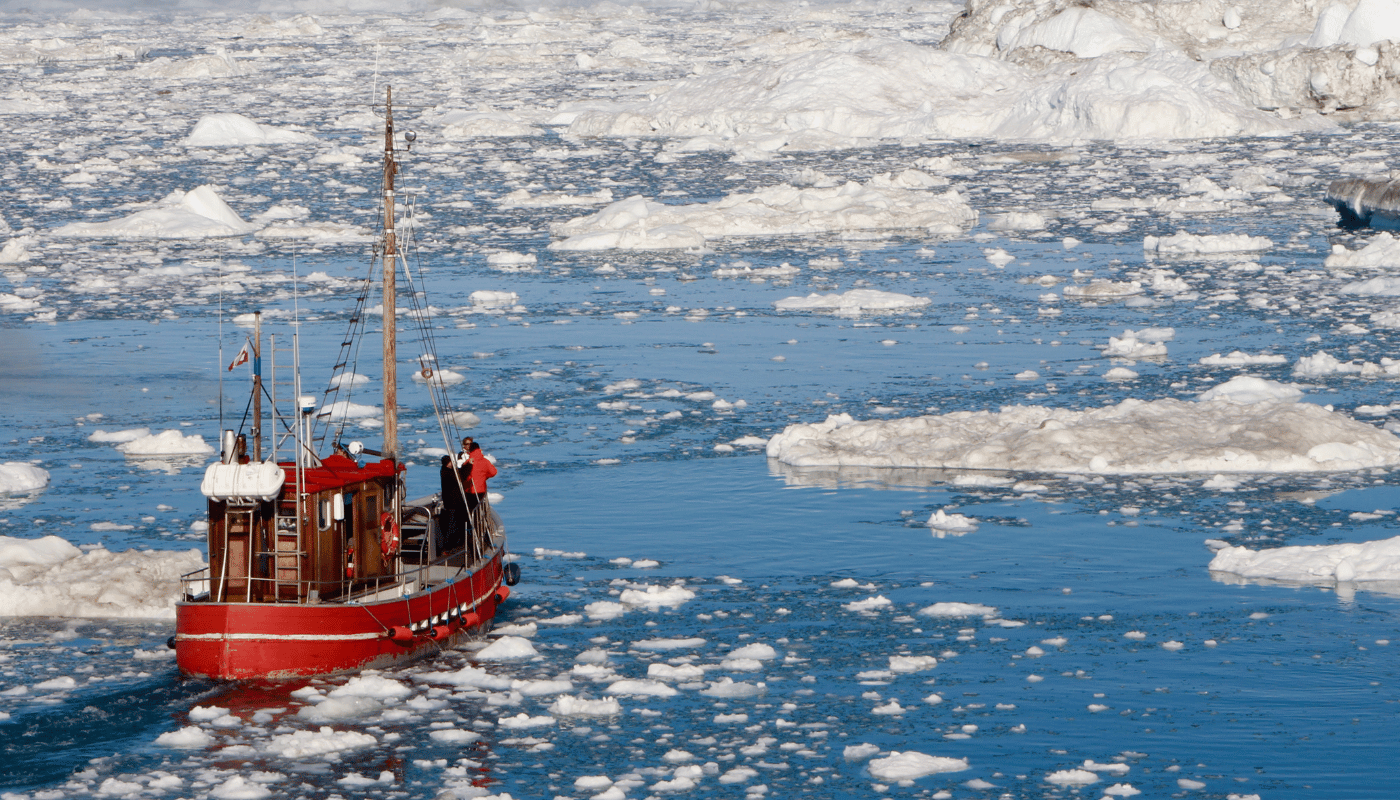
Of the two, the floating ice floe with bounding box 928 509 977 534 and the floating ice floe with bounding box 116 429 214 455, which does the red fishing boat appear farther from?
the floating ice floe with bounding box 116 429 214 455

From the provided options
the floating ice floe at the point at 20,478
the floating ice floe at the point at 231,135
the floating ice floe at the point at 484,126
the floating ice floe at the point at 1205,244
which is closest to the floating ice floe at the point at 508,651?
the floating ice floe at the point at 20,478

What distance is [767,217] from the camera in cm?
3512

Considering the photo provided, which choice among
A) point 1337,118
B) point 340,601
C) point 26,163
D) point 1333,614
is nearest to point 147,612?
point 340,601

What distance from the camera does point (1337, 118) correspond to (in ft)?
165

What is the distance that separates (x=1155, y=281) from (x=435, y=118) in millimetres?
32196

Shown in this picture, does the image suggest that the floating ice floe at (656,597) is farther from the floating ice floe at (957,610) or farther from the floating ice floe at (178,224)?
the floating ice floe at (178,224)

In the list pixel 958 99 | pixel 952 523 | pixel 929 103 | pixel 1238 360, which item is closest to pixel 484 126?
pixel 929 103

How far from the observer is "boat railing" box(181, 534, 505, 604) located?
43.6 feet

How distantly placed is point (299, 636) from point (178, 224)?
76.1ft

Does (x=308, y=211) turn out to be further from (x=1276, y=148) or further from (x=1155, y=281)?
(x=1276, y=148)

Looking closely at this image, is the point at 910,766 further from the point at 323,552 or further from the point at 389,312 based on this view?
the point at 389,312

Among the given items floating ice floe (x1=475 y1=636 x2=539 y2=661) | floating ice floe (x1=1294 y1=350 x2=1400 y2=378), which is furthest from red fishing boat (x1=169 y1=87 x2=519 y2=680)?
floating ice floe (x1=1294 y1=350 x2=1400 y2=378)

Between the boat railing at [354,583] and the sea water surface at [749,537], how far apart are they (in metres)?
0.53

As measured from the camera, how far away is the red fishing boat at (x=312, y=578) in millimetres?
12734
